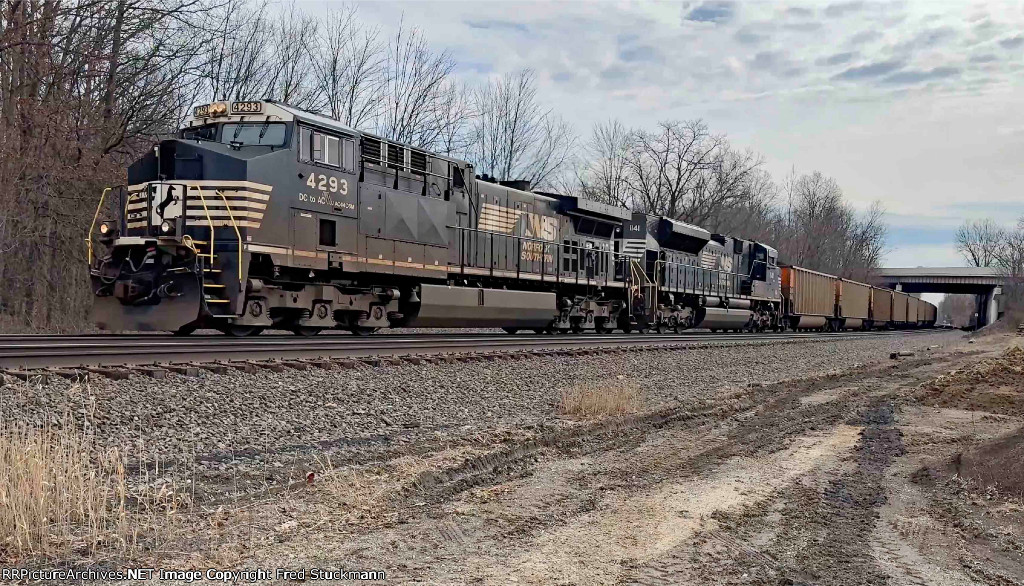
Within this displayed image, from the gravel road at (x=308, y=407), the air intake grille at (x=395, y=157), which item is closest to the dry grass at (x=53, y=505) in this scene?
the gravel road at (x=308, y=407)

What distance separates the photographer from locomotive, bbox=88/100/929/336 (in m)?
11.6

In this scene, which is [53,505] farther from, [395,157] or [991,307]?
[991,307]

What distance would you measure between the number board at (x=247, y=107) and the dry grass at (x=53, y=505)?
29.5 feet

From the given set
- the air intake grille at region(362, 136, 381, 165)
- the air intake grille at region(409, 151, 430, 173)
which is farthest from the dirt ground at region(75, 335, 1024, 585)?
the air intake grille at region(409, 151, 430, 173)

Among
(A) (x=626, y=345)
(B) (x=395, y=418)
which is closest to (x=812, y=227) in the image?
(A) (x=626, y=345)

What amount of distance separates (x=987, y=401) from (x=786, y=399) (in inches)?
101

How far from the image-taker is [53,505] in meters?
4.11

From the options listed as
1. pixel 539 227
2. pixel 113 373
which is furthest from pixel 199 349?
pixel 539 227

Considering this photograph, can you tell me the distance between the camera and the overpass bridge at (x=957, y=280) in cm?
9025

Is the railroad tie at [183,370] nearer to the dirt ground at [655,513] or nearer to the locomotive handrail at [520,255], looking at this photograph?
the dirt ground at [655,513]

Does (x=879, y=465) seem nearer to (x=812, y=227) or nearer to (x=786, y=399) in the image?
(x=786, y=399)

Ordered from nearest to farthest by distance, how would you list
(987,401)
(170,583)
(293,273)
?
1. (170,583)
2. (987,401)
3. (293,273)

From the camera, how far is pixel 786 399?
Answer: 1088 cm

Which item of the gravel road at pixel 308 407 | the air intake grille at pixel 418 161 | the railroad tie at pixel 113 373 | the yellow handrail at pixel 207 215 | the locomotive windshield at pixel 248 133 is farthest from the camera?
the air intake grille at pixel 418 161
